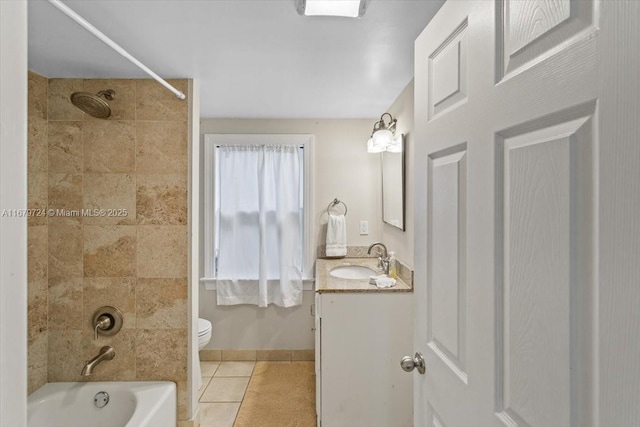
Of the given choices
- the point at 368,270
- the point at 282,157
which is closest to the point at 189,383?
the point at 368,270

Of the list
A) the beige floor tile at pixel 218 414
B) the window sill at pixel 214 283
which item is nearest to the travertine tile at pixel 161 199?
the window sill at pixel 214 283

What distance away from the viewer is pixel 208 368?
10.5 ft

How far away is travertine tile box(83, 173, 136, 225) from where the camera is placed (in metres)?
2.18

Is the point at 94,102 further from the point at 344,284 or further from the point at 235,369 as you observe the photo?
the point at 235,369

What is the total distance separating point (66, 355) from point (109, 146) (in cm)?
132

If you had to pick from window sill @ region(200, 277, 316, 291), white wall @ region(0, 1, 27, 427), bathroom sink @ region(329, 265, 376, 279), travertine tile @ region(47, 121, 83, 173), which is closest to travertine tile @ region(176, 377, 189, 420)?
window sill @ region(200, 277, 316, 291)

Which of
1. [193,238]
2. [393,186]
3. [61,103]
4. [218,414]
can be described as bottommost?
[218,414]

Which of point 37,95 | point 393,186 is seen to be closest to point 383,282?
point 393,186

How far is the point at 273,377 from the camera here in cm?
302

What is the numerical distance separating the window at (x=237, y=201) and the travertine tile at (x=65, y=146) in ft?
4.04

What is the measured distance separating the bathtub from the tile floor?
0.39m

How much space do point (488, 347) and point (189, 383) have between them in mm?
2040

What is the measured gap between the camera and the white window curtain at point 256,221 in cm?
331

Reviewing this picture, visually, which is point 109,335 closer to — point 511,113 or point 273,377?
point 273,377
